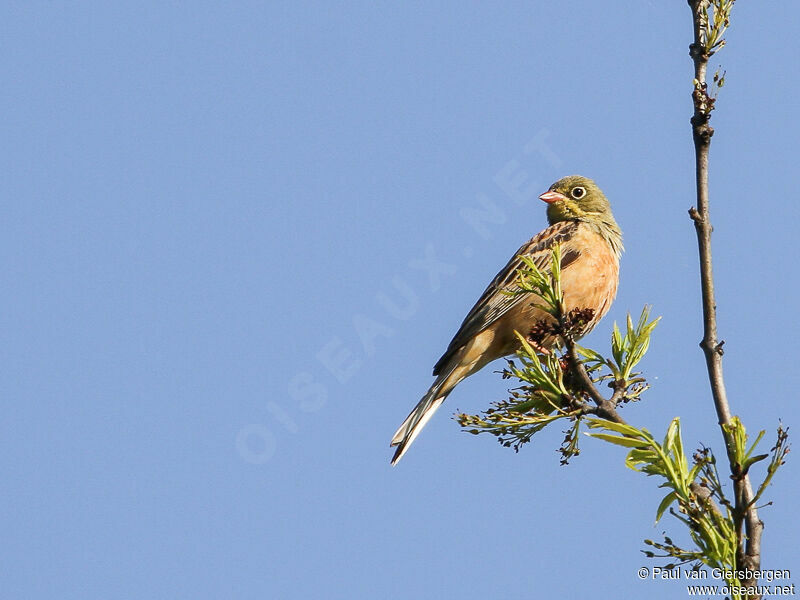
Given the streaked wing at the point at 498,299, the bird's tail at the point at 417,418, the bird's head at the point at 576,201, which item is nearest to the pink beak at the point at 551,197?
the bird's head at the point at 576,201

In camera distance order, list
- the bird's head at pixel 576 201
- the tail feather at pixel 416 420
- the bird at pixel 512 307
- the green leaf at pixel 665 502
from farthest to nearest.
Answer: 1. the bird's head at pixel 576 201
2. the bird at pixel 512 307
3. the tail feather at pixel 416 420
4. the green leaf at pixel 665 502

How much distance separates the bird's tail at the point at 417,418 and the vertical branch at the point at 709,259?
3657mm

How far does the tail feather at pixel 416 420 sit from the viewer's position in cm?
704

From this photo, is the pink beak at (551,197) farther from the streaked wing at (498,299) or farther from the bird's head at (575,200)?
the streaked wing at (498,299)

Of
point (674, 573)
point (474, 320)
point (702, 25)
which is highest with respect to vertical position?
point (474, 320)

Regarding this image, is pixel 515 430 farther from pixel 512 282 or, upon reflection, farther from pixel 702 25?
pixel 512 282

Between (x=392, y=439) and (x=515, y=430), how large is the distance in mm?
2584

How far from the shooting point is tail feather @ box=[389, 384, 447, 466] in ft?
23.1

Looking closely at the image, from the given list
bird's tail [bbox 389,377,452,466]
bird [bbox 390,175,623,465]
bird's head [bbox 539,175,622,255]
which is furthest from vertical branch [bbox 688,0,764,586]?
bird's head [bbox 539,175,622,255]

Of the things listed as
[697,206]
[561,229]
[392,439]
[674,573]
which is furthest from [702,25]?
[561,229]

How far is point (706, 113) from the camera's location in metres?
3.83

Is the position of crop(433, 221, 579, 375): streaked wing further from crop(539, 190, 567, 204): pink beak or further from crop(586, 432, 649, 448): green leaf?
crop(586, 432, 649, 448): green leaf

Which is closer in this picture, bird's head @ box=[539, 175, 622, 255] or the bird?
the bird

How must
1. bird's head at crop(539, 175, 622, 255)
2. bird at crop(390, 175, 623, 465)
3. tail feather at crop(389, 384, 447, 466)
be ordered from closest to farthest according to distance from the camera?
tail feather at crop(389, 384, 447, 466) → bird at crop(390, 175, 623, 465) → bird's head at crop(539, 175, 622, 255)
